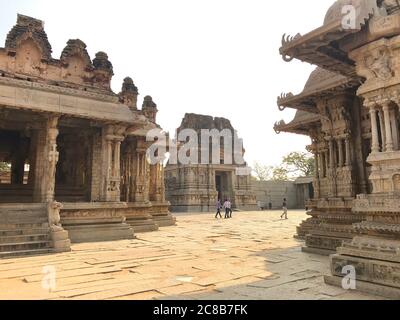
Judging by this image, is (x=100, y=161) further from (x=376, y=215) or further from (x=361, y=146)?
(x=376, y=215)

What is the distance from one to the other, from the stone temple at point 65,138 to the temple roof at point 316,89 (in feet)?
20.1

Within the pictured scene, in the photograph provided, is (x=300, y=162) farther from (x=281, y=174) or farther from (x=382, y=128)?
(x=382, y=128)

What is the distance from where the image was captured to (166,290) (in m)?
4.90

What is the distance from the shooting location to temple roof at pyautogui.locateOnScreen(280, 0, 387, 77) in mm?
5457

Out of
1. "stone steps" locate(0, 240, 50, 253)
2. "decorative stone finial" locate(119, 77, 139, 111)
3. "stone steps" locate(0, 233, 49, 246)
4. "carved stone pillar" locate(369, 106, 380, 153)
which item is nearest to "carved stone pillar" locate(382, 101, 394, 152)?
"carved stone pillar" locate(369, 106, 380, 153)

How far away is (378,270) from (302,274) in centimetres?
154

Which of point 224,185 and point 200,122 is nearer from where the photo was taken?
point 224,185

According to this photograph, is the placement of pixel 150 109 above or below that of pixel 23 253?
above

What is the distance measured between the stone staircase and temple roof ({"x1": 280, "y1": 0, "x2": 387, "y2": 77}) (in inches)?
313

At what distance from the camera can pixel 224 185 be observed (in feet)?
123

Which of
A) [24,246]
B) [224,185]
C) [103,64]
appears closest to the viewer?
[24,246]

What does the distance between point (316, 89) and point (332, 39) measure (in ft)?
12.2

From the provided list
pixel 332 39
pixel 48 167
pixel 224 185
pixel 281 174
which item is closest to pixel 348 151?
pixel 332 39
